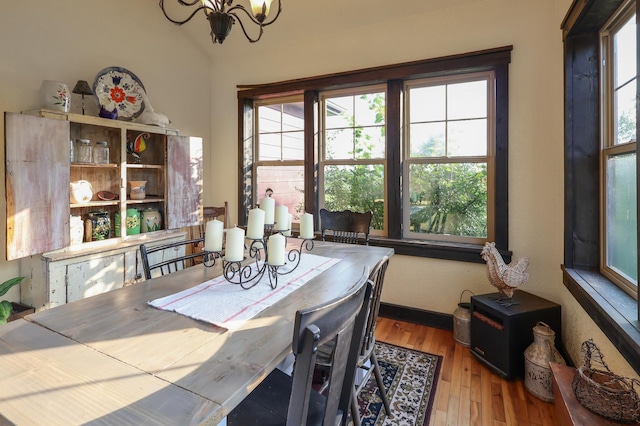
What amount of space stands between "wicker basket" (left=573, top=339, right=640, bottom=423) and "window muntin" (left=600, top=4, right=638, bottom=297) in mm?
529

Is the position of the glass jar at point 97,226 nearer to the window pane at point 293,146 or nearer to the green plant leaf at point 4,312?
the green plant leaf at point 4,312

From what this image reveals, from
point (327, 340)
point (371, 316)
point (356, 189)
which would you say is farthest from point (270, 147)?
point (327, 340)

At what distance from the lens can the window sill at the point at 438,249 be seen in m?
2.72

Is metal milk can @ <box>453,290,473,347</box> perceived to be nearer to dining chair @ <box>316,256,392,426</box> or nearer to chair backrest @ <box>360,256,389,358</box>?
dining chair @ <box>316,256,392,426</box>

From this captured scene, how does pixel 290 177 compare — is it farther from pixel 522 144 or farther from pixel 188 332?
pixel 188 332

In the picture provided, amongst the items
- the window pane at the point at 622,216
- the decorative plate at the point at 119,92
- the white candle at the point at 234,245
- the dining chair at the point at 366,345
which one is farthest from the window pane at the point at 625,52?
the decorative plate at the point at 119,92

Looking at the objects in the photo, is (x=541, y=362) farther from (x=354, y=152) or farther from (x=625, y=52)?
(x=354, y=152)

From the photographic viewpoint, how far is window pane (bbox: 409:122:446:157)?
2.95 metres

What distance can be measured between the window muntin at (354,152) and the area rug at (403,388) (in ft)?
3.88

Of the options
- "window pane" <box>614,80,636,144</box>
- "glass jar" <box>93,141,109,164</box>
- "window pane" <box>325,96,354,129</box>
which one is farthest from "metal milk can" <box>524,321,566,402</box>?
"glass jar" <box>93,141,109,164</box>

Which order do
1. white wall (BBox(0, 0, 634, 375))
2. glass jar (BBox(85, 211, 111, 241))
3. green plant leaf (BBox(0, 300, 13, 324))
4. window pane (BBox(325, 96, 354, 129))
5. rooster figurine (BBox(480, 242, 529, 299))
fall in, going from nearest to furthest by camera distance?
green plant leaf (BBox(0, 300, 13, 324)) → rooster figurine (BBox(480, 242, 529, 299)) → white wall (BBox(0, 0, 634, 375)) → glass jar (BBox(85, 211, 111, 241)) → window pane (BBox(325, 96, 354, 129))

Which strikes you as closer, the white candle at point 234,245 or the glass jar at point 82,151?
the white candle at point 234,245

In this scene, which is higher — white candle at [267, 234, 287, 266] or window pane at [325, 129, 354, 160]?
window pane at [325, 129, 354, 160]

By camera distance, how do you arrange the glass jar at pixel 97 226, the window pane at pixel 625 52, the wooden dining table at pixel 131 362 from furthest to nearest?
the glass jar at pixel 97 226 → the window pane at pixel 625 52 → the wooden dining table at pixel 131 362
